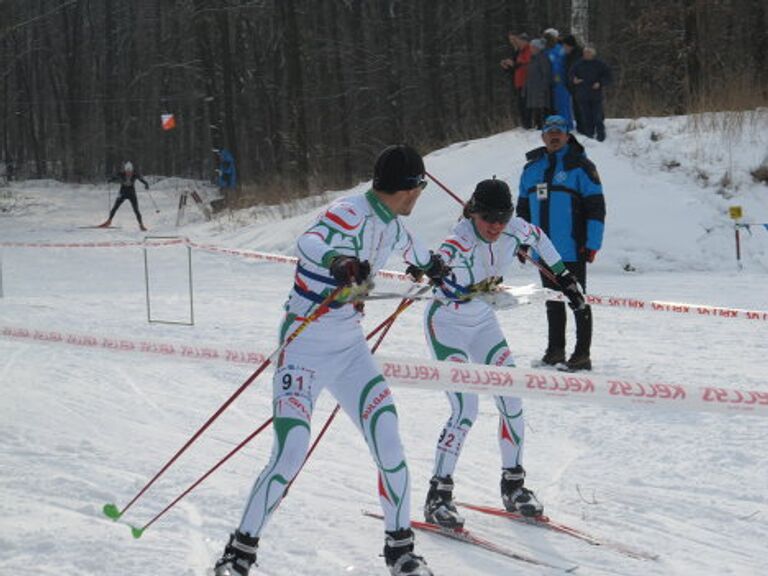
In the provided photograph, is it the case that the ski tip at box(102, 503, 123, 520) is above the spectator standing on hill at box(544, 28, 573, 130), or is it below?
below

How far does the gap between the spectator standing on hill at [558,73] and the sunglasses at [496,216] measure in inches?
493

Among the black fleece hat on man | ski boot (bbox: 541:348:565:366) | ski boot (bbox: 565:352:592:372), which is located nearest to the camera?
the black fleece hat on man

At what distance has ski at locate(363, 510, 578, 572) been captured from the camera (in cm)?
515

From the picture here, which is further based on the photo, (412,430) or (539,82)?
(539,82)

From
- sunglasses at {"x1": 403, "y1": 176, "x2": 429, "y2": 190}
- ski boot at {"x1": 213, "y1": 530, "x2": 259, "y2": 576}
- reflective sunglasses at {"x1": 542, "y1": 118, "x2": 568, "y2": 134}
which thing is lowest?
ski boot at {"x1": 213, "y1": 530, "x2": 259, "y2": 576}

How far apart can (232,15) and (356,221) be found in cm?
3818

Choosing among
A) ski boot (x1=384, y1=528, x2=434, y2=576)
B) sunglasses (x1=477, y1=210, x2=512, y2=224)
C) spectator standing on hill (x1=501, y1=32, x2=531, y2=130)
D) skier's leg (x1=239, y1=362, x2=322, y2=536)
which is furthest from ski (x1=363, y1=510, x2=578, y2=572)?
spectator standing on hill (x1=501, y1=32, x2=531, y2=130)

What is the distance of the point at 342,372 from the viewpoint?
4.83 metres

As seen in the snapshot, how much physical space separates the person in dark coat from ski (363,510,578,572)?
12784mm

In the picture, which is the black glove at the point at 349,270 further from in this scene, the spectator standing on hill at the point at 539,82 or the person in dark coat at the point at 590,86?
the spectator standing on hill at the point at 539,82

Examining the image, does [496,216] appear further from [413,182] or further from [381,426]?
[381,426]

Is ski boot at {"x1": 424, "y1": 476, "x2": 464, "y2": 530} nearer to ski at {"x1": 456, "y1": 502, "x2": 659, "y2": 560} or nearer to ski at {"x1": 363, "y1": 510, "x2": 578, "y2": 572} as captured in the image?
A: ski at {"x1": 363, "y1": 510, "x2": 578, "y2": 572}

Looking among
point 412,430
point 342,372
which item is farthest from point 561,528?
point 412,430

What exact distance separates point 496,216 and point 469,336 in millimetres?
686
